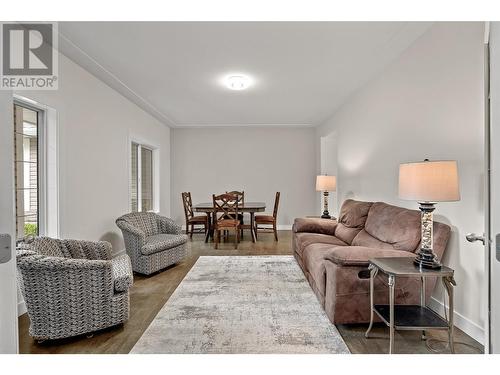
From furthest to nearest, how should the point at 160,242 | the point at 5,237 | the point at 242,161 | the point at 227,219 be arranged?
the point at 242,161 < the point at 227,219 < the point at 160,242 < the point at 5,237

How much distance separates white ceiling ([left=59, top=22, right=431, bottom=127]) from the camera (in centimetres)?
247

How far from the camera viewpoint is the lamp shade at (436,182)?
5.79 ft

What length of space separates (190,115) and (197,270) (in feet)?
11.3

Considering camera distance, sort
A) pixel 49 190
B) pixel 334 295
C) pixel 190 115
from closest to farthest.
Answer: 1. pixel 334 295
2. pixel 49 190
3. pixel 190 115

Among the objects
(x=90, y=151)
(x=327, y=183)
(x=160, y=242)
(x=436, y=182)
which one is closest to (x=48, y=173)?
(x=90, y=151)

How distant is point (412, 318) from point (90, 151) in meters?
3.80

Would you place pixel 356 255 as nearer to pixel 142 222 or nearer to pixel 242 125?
pixel 142 222

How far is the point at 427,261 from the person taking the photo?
5.91ft

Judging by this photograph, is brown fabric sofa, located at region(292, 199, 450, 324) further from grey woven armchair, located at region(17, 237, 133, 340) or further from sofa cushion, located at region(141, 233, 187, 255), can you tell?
sofa cushion, located at region(141, 233, 187, 255)

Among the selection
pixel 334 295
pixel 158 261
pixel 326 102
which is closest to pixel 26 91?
pixel 158 261

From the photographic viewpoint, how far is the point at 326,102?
481 cm
